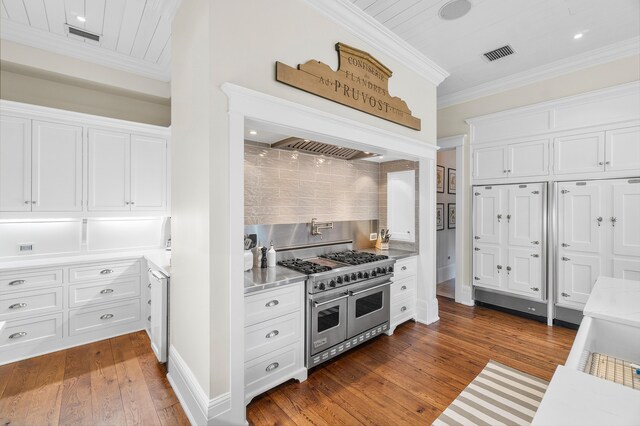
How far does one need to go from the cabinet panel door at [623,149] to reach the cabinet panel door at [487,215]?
1.16m

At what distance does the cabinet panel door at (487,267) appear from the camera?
4.11 m

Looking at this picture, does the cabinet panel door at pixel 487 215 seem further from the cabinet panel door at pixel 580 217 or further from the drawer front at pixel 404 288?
the drawer front at pixel 404 288

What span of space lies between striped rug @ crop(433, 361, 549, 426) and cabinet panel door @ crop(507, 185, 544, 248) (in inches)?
75.3

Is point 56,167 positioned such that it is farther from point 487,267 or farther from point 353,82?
point 487,267

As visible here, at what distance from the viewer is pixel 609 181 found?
326 cm

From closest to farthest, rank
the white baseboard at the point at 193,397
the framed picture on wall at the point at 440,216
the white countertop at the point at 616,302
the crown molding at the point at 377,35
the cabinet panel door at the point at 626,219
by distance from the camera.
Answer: the white countertop at the point at 616,302 < the white baseboard at the point at 193,397 < the crown molding at the point at 377,35 < the cabinet panel door at the point at 626,219 < the framed picture on wall at the point at 440,216

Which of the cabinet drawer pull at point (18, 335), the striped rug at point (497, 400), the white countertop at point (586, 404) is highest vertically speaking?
the white countertop at point (586, 404)

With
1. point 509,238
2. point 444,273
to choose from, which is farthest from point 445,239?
point 509,238

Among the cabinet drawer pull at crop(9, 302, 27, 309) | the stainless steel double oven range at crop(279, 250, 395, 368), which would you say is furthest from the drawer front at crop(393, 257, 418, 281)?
the cabinet drawer pull at crop(9, 302, 27, 309)

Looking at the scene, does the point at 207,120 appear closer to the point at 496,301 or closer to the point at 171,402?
the point at 171,402

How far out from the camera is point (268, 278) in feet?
7.88

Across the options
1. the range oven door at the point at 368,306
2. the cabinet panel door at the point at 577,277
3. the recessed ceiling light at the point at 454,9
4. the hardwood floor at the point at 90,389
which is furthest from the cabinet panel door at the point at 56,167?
the cabinet panel door at the point at 577,277

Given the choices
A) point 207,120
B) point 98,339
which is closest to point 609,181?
point 207,120

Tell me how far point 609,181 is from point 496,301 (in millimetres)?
2045
